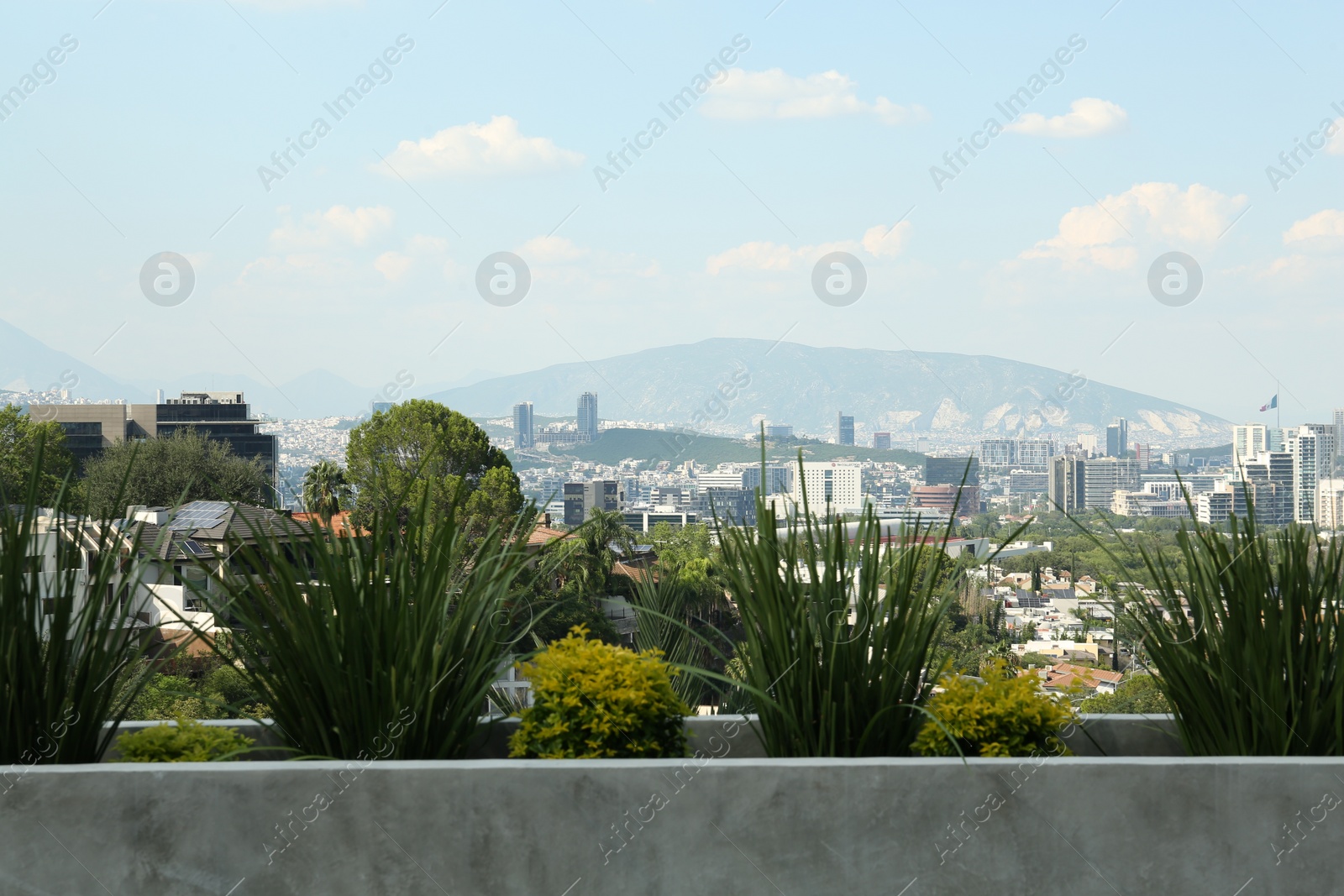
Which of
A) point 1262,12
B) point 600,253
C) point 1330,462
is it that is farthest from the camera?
point 600,253

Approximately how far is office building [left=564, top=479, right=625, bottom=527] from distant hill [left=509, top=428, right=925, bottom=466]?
6.12m

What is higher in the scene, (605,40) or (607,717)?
(605,40)

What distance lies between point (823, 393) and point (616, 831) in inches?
2433

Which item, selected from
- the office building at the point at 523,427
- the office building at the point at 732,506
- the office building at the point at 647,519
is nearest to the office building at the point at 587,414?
the office building at the point at 523,427

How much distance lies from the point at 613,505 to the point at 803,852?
2528 cm

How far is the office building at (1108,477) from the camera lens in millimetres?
25094

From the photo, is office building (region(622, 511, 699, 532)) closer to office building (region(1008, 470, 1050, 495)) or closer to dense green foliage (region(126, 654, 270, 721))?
office building (region(1008, 470, 1050, 495))

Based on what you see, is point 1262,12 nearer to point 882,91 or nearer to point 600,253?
point 882,91

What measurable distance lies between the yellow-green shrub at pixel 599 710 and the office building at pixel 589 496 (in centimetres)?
2354

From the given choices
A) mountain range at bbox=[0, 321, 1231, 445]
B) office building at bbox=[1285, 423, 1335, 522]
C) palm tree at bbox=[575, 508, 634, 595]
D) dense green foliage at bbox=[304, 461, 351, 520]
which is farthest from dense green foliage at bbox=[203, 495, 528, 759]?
mountain range at bbox=[0, 321, 1231, 445]

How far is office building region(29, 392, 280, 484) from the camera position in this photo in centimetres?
6069

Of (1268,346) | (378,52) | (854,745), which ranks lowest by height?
(854,745)

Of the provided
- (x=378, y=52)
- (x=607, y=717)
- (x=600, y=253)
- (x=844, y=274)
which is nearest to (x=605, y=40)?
(x=378, y=52)

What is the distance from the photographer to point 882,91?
2436 inches
